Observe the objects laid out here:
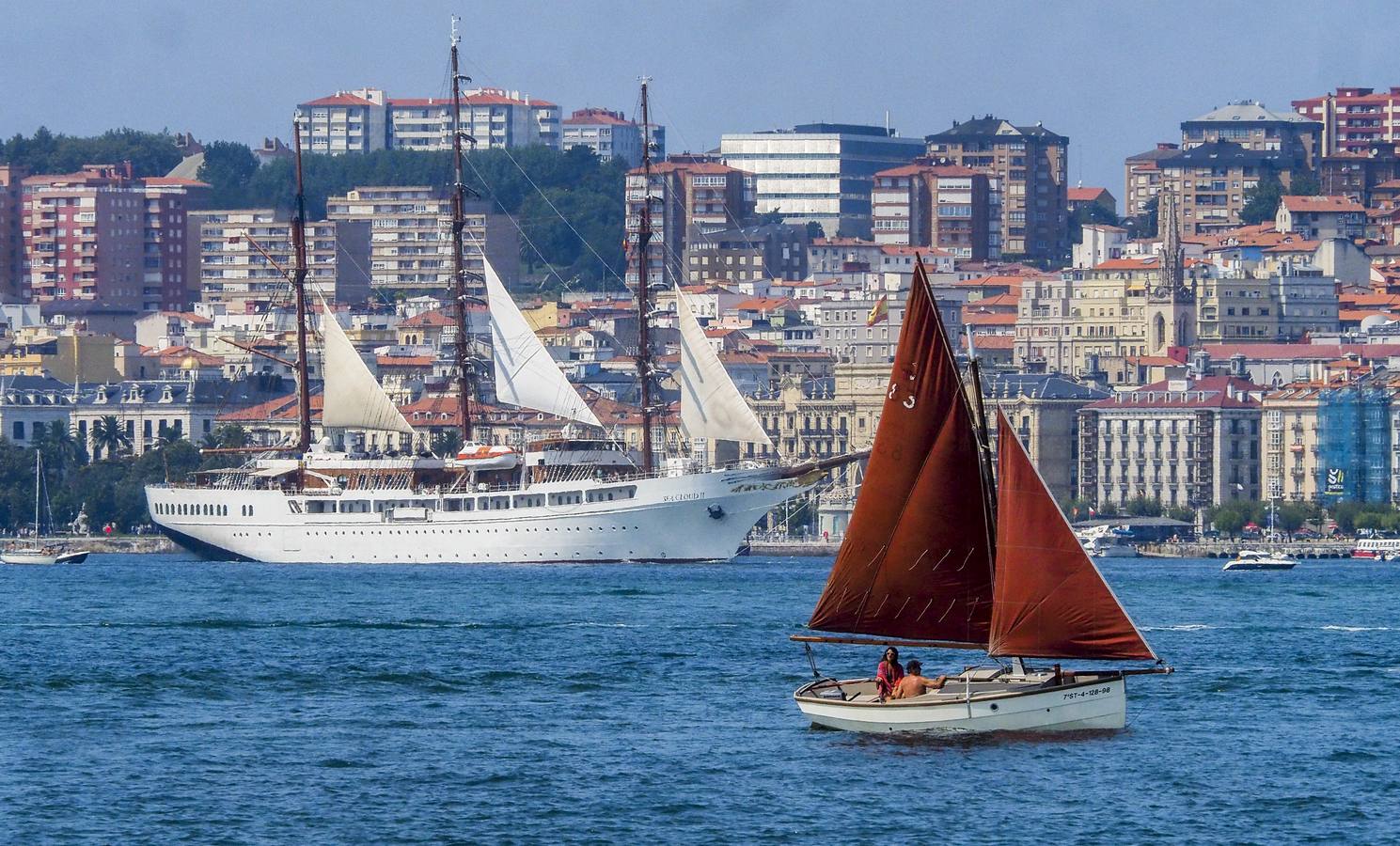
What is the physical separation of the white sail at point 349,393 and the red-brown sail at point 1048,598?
52.4m

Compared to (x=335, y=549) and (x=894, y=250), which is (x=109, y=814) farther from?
(x=894, y=250)

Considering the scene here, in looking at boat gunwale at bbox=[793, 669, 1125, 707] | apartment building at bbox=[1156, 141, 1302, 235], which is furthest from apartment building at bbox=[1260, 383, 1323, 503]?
boat gunwale at bbox=[793, 669, 1125, 707]

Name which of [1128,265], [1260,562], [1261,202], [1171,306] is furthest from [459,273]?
[1261,202]

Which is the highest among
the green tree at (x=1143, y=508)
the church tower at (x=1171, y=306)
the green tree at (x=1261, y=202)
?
the green tree at (x=1261, y=202)

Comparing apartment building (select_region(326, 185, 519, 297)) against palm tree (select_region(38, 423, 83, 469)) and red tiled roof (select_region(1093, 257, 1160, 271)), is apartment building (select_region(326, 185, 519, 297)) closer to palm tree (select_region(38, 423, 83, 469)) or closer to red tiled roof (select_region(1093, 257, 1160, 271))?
red tiled roof (select_region(1093, 257, 1160, 271))

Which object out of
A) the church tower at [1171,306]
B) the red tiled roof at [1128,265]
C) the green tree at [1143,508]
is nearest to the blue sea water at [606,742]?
the green tree at [1143,508]

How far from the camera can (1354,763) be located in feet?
124

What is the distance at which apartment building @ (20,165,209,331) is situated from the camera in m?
182

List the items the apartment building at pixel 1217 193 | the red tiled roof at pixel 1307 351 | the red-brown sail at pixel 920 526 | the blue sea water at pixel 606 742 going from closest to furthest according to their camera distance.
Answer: the blue sea water at pixel 606 742 < the red-brown sail at pixel 920 526 < the red tiled roof at pixel 1307 351 < the apartment building at pixel 1217 193

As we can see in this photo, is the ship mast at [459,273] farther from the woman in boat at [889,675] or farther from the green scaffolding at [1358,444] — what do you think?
the woman in boat at [889,675]

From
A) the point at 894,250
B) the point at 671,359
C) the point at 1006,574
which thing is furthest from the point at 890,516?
the point at 894,250

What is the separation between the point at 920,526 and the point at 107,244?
493ft

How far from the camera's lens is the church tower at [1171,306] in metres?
157

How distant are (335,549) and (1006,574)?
175 ft
